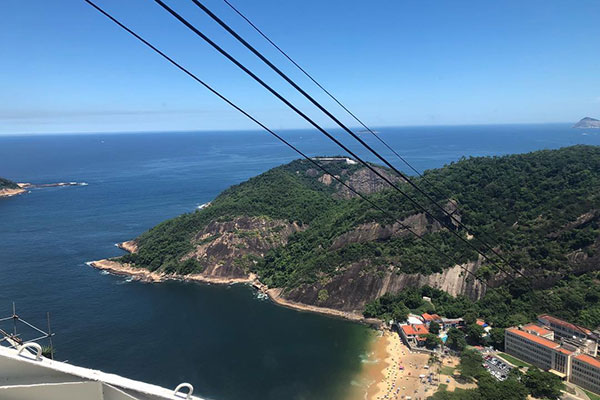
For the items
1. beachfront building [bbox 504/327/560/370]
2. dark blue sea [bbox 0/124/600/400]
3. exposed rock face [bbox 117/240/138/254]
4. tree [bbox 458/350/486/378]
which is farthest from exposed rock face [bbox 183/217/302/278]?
beachfront building [bbox 504/327/560/370]

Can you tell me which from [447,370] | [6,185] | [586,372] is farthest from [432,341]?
[6,185]

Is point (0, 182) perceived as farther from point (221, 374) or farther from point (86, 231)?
point (221, 374)

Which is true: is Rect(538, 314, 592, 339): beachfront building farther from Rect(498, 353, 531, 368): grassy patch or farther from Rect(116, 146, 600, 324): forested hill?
Rect(116, 146, 600, 324): forested hill

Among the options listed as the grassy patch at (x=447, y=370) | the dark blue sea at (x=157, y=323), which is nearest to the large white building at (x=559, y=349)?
the grassy patch at (x=447, y=370)

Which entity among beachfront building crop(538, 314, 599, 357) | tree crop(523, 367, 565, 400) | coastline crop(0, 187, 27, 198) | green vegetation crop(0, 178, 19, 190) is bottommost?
tree crop(523, 367, 565, 400)

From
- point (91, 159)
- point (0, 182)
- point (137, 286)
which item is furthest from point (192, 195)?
point (91, 159)

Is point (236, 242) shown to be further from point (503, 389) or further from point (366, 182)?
point (366, 182)

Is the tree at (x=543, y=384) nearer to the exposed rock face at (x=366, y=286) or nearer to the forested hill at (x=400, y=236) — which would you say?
the forested hill at (x=400, y=236)
